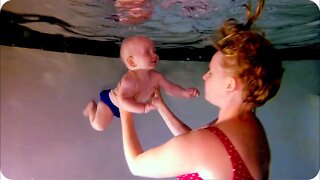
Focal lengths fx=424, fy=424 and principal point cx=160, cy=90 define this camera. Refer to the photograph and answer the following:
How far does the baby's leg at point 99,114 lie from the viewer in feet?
3.40

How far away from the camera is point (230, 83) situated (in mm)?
980

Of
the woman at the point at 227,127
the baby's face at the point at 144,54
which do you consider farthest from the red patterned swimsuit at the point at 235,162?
the baby's face at the point at 144,54

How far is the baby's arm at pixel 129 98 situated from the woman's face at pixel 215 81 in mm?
145

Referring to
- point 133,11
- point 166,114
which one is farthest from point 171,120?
point 133,11

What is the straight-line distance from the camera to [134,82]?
1.03 meters

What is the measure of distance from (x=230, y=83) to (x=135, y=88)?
0.23 metres

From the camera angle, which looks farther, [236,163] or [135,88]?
[135,88]

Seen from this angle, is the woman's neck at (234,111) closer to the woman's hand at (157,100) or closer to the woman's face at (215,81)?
the woman's face at (215,81)

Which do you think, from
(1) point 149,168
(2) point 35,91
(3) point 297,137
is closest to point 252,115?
(3) point 297,137

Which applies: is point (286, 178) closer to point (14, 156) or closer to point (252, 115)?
point (252, 115)

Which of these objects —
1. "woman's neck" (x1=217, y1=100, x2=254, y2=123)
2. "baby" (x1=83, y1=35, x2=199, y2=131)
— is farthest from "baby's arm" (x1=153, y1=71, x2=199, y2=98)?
"woman's neck" (x1=217, y1=100, x2=254, y2=123)

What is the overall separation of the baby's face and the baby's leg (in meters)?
0.13

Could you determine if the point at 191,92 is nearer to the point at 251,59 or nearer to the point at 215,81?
the point at 215,81

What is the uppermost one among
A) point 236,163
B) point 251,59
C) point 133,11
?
point 133,11
